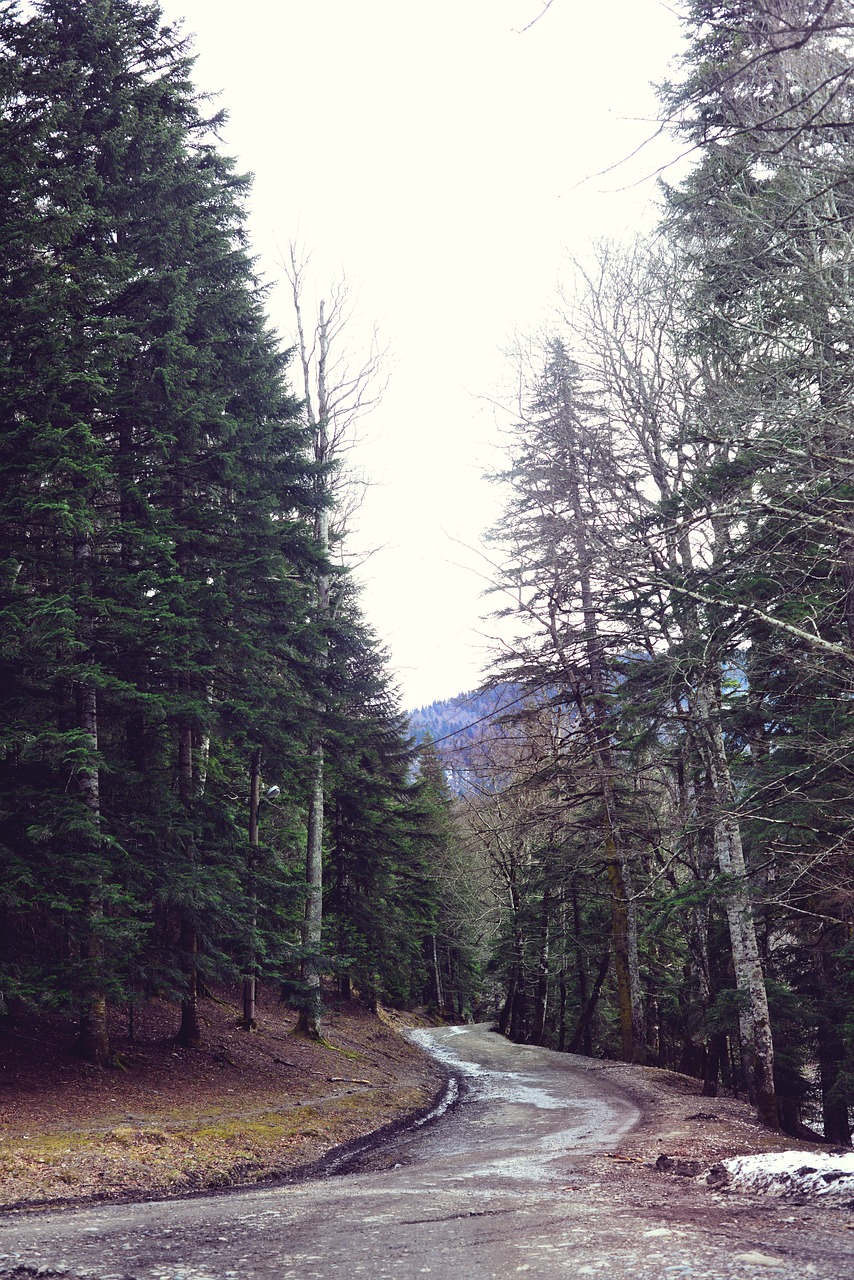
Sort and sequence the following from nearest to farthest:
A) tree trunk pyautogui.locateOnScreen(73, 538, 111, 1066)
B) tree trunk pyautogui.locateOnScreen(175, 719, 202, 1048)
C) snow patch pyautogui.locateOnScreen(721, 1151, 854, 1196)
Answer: snow patch pyautogui.locateOnScreen(721, 1151, 854, 1196) < tree trunk pyautogui.locateOnScreen(73, 538, 111, 1066) < tree trunk pyautogui.locateOnScreen(175, 719, 202, 1048)

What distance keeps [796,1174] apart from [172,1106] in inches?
324

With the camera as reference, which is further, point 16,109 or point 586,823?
point 586,823

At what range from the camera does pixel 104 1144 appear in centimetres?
873

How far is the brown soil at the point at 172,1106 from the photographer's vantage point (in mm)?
8039

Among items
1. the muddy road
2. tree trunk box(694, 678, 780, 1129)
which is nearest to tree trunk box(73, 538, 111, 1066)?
the muddy road

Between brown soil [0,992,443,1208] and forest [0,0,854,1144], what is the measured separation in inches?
30.6

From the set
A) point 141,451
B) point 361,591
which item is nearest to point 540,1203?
point 141,451

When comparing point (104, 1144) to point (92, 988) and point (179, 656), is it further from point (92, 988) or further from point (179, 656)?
point (179, 656)

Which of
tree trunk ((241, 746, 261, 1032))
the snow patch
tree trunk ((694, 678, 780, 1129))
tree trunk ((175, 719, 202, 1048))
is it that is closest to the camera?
the snow patch

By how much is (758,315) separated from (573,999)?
113 feet

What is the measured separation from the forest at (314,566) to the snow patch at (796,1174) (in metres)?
2.93

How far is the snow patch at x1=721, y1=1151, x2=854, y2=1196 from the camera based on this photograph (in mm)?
5520

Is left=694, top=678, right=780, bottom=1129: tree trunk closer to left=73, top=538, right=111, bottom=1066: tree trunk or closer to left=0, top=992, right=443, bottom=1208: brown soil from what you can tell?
left=0, top=992, right=443, bottom=1208: brown soil

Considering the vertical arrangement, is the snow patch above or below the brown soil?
above
